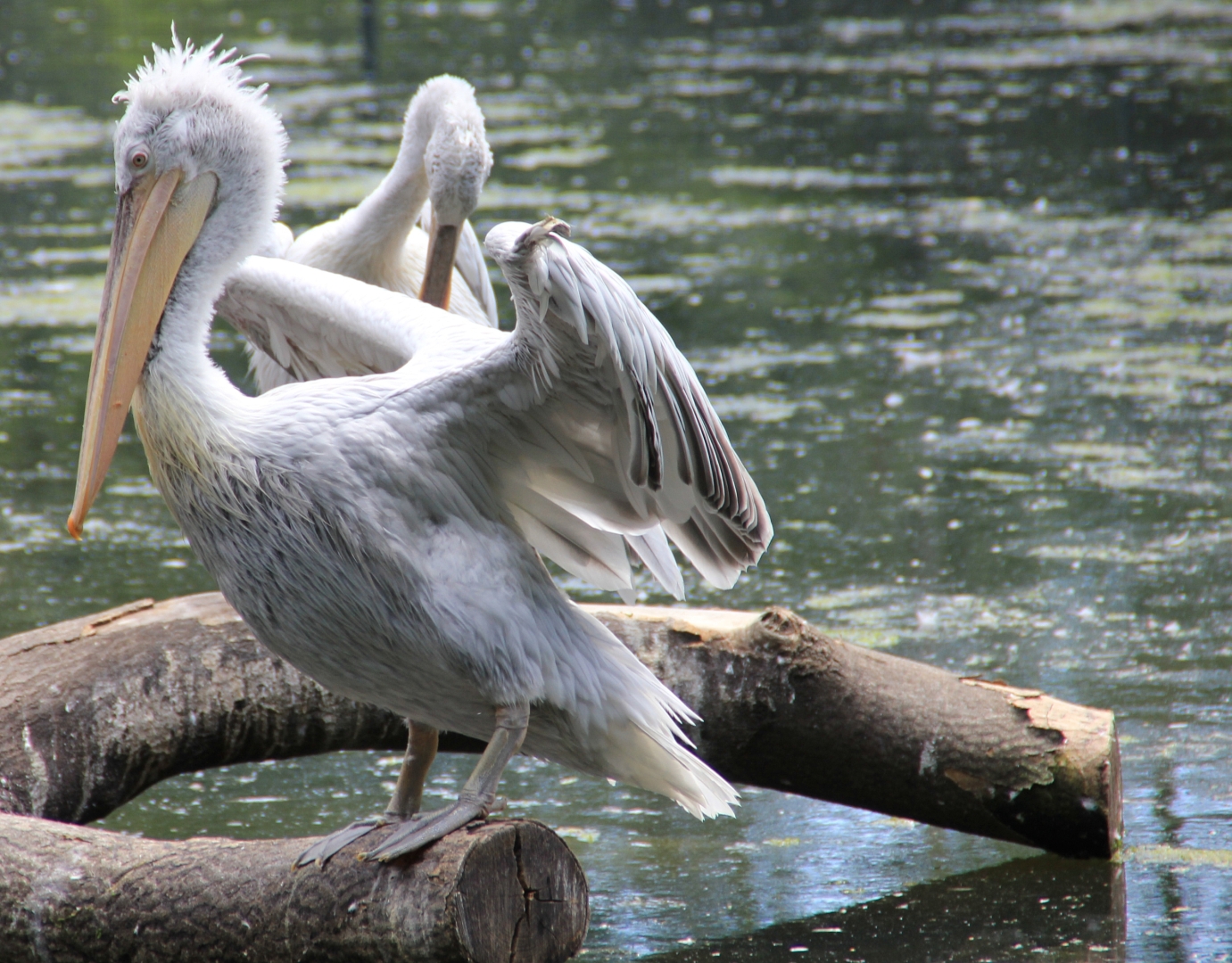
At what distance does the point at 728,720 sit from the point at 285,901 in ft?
3.62

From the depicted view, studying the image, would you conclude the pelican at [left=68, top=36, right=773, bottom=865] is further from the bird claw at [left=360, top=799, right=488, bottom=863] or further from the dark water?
the dark water

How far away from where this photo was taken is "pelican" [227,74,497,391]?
163 inches

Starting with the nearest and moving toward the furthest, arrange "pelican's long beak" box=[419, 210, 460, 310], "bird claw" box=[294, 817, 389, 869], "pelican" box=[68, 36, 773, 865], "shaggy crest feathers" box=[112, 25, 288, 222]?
"bird claw" box=[294, 817, 389, 869], "pelican" box=[68, 36, 773, 865], "shaggy crest feathers" box=[112, 25, 288, 222], "pelican's long beak" box=[419, 210, 460, 310]

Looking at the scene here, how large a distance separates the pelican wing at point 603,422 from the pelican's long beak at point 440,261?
1.40 m

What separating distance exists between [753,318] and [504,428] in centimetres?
481

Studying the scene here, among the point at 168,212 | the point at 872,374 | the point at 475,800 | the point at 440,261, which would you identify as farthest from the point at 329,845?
the point at 872,374

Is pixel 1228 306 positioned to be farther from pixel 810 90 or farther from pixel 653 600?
pixel 810 90

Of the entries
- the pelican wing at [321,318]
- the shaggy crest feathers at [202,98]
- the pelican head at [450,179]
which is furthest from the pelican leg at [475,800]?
the pelican head at [450,179]

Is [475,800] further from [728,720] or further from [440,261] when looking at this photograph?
[440,261]

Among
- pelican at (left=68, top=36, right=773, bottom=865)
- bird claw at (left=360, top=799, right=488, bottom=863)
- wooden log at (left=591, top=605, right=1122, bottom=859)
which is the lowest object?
wooden log at (left=591, top=605, right=1122, bottom=859)

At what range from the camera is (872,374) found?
6.44m

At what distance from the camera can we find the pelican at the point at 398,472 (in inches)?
97.7

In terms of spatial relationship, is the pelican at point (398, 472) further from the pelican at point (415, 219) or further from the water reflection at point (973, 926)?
the pelican at point (415, 219)

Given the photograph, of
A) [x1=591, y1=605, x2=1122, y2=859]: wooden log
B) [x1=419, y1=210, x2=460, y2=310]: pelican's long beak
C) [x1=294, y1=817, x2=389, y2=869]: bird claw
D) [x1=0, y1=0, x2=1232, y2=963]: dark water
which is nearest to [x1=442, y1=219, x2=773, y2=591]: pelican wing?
[x1=591, y1=605, x2=1122, y2=859]: wooden log
